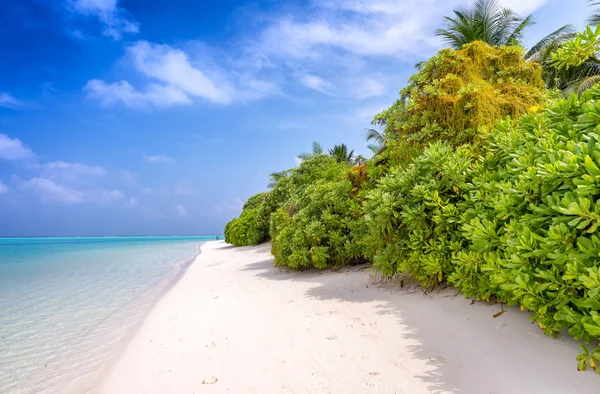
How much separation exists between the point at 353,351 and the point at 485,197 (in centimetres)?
253

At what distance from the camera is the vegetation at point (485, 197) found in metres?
2.65

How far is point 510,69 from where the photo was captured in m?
7.33

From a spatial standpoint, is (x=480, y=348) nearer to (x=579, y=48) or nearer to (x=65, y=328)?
(x=579, y=48)

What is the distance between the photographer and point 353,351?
3.68 meters

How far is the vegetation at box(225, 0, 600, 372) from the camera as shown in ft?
8.71

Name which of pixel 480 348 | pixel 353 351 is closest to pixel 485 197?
pixel 480 348

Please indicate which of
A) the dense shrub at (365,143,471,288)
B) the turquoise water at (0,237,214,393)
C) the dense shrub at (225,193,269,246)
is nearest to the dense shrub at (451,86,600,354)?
the dense shrub at (365,143,471,288)

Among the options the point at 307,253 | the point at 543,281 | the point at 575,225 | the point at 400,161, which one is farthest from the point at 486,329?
the point at 307,253

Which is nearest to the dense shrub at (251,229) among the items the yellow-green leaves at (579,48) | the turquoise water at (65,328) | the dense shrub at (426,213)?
the turquoise water at (65,328)

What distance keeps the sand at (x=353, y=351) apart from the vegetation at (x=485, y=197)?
0.32 m

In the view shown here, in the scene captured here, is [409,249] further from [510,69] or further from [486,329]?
[510,69]

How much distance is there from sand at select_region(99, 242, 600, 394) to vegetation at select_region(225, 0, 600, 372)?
0.32 meters

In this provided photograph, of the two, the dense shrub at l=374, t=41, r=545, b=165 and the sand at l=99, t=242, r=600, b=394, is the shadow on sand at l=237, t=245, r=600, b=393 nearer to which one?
the sand at l=99, t=242, r=600, b=394

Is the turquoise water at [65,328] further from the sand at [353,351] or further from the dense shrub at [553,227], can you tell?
the dense shrub at [553,227]
